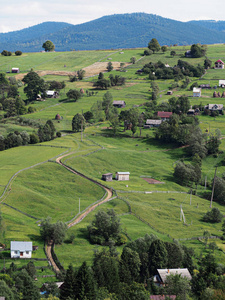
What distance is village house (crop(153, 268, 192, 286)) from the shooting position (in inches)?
3046

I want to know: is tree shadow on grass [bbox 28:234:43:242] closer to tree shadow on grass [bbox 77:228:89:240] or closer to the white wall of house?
the white wall of house

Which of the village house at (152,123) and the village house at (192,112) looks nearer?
the village house at (152,123)

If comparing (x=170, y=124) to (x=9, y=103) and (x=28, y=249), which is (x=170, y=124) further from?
(x=28, y=249)

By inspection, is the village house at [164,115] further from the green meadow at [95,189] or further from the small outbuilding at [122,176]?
the small outbuilding at [122,176]

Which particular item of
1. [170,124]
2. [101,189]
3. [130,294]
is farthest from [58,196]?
[170,124]

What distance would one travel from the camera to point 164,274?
7869cm

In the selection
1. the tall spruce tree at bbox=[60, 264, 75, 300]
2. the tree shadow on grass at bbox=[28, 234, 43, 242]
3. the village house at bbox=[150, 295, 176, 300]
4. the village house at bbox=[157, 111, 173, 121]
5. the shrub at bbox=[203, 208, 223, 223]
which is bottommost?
the shrub at bbox=[203, 208, 223, 223]

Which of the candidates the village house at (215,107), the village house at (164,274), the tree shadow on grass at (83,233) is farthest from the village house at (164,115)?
the village house at (164,274)

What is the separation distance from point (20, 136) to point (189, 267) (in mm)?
81058

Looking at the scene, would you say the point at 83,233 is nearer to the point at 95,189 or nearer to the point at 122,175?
the point at 95,189

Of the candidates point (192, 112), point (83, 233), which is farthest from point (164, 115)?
point (83, 233)

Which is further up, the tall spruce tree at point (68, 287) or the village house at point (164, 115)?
the village house at point (164, 115)

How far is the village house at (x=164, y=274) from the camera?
7736cm

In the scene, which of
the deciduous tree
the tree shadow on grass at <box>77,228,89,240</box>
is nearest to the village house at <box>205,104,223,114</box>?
the deciduous tree
